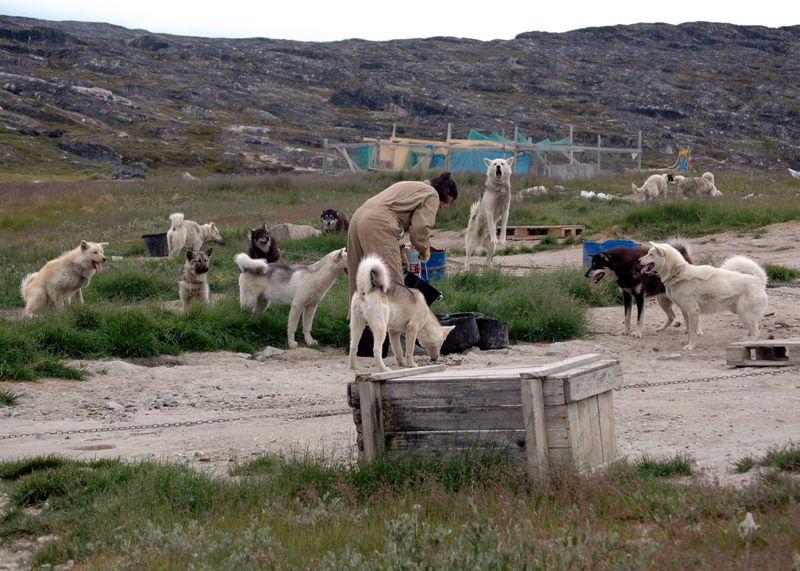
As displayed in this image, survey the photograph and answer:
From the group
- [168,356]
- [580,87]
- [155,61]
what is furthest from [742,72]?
[168,356]

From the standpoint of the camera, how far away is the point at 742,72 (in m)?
102

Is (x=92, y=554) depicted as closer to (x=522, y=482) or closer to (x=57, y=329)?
(x=522, y=482)

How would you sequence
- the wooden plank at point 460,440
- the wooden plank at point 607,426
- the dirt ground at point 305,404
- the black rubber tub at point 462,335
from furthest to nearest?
the black rubber tub at point 462,335, the dirt ground at point 305,404, the wooden plank at point 607,426, the wooden plank at point 460,440

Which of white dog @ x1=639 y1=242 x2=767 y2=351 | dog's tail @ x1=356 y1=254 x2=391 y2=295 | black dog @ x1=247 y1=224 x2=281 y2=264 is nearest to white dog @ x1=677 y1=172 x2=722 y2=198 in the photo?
black dog @ x1=247 y1=224 x2=281 y2=264

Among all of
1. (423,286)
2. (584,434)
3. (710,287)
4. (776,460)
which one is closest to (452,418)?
(584,434)

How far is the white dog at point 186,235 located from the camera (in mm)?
19359

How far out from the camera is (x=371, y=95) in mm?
97500

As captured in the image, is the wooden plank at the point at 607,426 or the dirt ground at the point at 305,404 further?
the dirt ground at the point at 305,404

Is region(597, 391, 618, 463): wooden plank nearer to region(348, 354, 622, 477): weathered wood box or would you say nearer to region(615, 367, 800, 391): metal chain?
region(348, 354, 622, 477): weathered wood box

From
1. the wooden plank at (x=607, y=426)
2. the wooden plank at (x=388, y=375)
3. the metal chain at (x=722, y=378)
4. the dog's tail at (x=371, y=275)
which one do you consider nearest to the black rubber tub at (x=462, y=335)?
the dog's tail at (x=371, y=275)

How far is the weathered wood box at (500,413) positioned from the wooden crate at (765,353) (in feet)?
13.0

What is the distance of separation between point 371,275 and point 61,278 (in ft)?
16.7

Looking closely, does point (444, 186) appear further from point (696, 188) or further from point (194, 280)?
point (696, 188)

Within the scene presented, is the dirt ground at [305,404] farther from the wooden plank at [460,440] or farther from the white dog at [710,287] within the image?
the wooden plank at [460,440]
